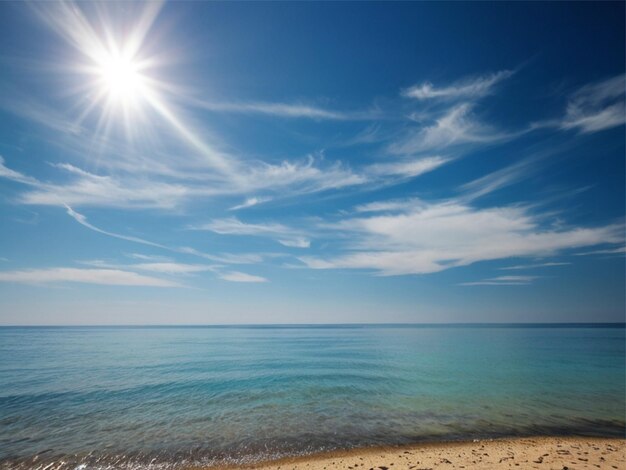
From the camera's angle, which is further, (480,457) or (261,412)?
(261,412)


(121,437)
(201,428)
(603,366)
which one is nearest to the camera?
(121,437)

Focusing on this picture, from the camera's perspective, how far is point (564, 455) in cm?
1319

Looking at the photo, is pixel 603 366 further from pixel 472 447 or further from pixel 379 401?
pixel 472 447

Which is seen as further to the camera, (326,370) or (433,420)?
(326,370)

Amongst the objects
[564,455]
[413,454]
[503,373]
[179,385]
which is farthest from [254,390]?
[503,373]

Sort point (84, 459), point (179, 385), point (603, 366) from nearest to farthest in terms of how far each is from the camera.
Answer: point (84, 459) < point (179, 385) < point (603, 366)

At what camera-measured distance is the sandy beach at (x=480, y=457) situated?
1212cm

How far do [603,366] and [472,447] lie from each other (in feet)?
145

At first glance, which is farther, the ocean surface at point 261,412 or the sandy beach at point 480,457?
the ocean surface at point 261,412

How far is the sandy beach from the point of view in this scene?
1212 cm

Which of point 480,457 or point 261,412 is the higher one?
point 261,412

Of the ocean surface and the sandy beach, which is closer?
the sandy beach

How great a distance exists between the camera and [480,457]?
13.0m

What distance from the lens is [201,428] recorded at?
17000 mm
